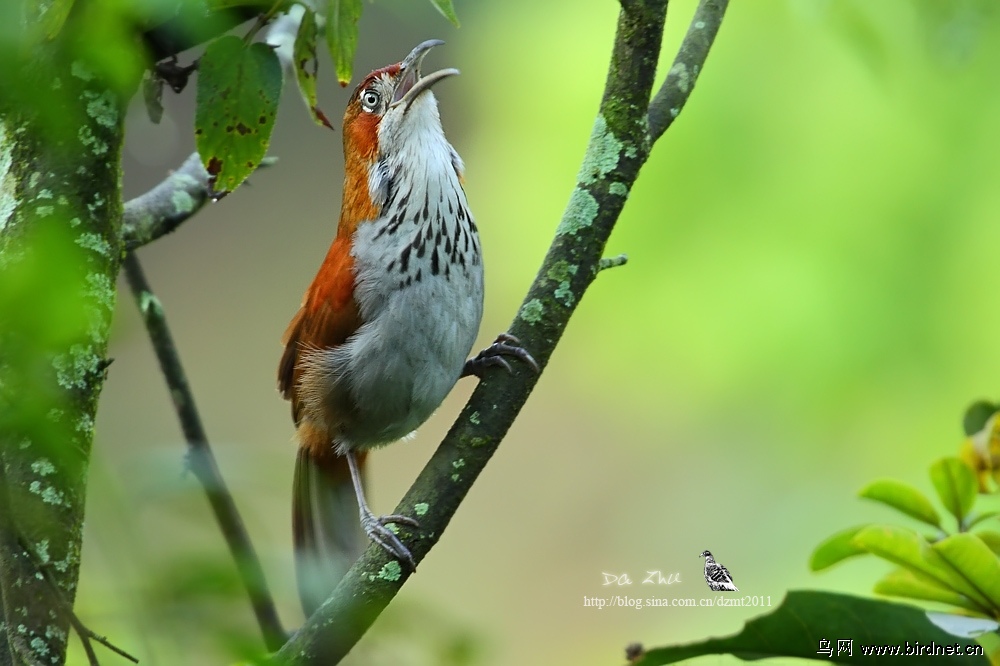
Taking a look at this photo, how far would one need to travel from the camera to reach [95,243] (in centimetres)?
177

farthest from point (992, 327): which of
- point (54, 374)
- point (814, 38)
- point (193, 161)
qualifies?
point (54, 374)

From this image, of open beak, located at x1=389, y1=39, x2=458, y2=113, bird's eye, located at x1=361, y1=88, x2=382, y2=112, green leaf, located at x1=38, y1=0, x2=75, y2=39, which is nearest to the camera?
green leaf, located at x1=38, y1=0, x2=75, y2=39

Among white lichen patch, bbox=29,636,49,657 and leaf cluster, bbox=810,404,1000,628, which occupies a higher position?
white lichen patch, bbox=29,636,49,657

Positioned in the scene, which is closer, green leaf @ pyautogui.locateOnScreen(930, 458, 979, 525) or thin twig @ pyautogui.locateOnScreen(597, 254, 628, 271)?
green leaf @ pyautogui.locateOnScreen(930, 458, 979, 525)

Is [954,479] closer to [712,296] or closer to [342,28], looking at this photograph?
[342,28]

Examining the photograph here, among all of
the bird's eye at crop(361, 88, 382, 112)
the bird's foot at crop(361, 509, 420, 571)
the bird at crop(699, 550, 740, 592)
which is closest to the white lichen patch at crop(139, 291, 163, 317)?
the bird's eye at crop(361, 88, 382, 112)

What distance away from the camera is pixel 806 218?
5.24 metres

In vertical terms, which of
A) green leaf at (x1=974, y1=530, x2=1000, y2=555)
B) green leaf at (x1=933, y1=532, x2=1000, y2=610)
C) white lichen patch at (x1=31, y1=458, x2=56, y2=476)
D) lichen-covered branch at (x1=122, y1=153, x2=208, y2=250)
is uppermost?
lichen-covered branch at (x1=122, y1=153, x2=208, y2=250)

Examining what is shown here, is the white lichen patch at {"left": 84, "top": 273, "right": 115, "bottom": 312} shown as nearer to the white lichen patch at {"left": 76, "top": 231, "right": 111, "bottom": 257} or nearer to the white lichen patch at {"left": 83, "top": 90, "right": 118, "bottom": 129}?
the white lichen patch at {"left": 76, "top": 231, "right": 111, "bottom": 257}

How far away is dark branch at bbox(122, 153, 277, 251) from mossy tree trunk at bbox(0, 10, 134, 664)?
0.49m

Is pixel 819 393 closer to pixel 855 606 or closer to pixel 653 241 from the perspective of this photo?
pixel 653 241

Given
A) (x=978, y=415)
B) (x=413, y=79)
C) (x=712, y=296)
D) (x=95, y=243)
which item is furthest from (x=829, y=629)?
(x=712, y=296)

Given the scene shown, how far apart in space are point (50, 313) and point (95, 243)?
112 cm

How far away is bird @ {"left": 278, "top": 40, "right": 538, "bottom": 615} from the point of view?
97.1 inches
